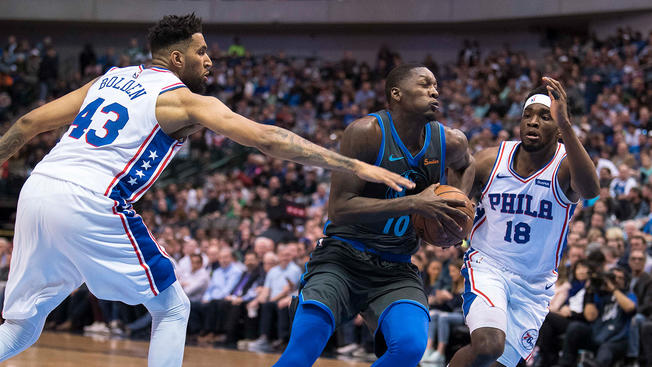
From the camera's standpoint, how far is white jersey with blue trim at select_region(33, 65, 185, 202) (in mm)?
3812

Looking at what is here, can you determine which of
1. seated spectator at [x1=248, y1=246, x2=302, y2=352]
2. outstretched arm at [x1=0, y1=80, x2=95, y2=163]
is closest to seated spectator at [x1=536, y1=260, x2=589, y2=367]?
seated spectator at [x1=248, y1=246, x2=302, y2=352]

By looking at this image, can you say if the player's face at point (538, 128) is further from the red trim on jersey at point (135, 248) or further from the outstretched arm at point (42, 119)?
the outstretched arm at point (42, 119)

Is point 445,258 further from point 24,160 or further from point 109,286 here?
point 24,160

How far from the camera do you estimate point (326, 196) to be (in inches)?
586

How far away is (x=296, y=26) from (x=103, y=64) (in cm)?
624

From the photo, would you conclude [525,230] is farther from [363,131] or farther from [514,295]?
[363,131]

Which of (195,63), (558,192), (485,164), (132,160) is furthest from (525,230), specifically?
(132,160)

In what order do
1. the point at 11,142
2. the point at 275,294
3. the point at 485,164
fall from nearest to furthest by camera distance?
1. the point at 11,142
2. the point at 485,164
3. the point at 275,294

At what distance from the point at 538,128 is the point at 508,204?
1.81ft

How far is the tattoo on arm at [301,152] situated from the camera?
11.6 feet

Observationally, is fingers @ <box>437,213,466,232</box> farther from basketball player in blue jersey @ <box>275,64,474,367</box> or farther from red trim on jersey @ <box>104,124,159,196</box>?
red trim on jersey @ <box>104,124,159,196</box>

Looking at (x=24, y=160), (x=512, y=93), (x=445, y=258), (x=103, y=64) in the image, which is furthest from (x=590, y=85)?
(x=103, y=64)

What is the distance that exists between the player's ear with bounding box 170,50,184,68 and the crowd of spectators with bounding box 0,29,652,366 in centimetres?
593

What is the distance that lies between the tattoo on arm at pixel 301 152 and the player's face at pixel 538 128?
206 centimetres
